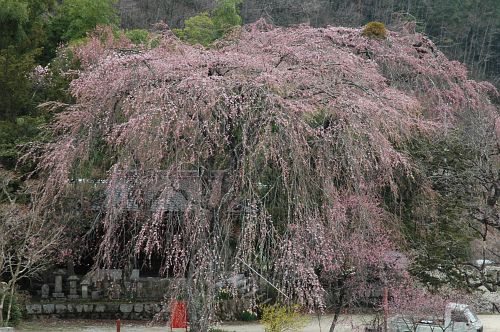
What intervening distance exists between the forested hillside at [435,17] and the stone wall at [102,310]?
24.1 metres

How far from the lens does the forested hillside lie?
40688mm

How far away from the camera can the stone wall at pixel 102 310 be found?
18.4m

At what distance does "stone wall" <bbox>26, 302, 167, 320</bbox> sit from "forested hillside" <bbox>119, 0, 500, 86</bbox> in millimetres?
24065

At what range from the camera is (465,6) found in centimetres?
4341

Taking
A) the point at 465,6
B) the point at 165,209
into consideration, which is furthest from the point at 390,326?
the point at 465,6

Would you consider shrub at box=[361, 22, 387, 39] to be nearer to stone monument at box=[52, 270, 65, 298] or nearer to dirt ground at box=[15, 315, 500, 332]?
dirt ground at box=[15, 315, 500, 332]

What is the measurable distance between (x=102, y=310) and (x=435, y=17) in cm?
3104

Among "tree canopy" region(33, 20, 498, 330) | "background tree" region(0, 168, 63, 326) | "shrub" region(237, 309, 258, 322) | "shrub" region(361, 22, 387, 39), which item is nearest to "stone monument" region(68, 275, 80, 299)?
"background tree" region(0, 168, 63, 326)

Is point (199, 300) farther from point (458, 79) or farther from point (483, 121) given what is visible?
point (458, 79)

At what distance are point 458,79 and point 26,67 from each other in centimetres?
1214

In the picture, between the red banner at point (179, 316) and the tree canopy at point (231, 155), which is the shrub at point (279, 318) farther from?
the red banner at point (179, 316)

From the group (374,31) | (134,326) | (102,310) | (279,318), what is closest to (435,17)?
(374,31)

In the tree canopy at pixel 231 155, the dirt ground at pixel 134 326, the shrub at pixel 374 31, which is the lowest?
the dirt ground at pixel 134 326

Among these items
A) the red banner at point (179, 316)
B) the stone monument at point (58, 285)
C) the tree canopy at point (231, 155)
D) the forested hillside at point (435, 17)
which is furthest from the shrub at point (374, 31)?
the forested hillside at point (435, 17)
